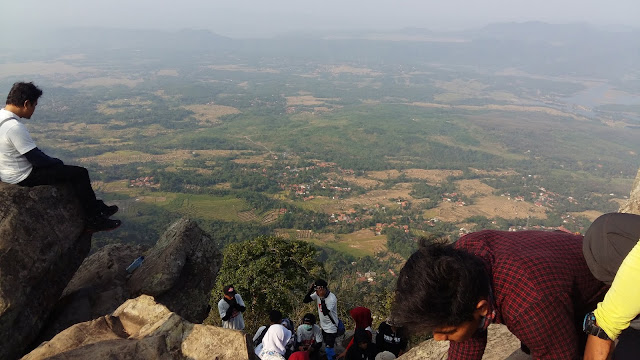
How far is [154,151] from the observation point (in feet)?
241

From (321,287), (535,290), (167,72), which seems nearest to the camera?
(535,290)

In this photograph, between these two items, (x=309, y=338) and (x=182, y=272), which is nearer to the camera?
(x=309, y=338)

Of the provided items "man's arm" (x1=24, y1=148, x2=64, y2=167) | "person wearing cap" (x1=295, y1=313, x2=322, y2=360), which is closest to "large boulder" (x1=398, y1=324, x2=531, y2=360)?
"person wearing cap" (x1=295, y1=313, x2=322, y2=360)

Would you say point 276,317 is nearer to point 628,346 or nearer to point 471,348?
point 471,348

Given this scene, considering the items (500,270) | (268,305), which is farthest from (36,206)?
(268,305)

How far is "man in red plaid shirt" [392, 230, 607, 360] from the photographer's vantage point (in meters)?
1.77

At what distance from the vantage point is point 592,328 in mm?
1952

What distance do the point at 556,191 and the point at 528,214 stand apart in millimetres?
16837

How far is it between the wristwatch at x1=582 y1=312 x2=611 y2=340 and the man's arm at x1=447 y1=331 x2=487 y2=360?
0.53 m

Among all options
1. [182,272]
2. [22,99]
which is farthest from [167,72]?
[22,99]

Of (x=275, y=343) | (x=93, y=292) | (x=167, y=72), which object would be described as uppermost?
(x=93, y=292)

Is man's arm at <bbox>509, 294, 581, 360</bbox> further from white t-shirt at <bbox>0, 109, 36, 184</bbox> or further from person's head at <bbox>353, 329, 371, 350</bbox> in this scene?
white t-shirt at <bbox>0, 109, 36, 184</bbox>

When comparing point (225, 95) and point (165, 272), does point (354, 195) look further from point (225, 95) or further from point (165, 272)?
point (225, 95)

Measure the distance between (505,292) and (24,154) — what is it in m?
5.68
